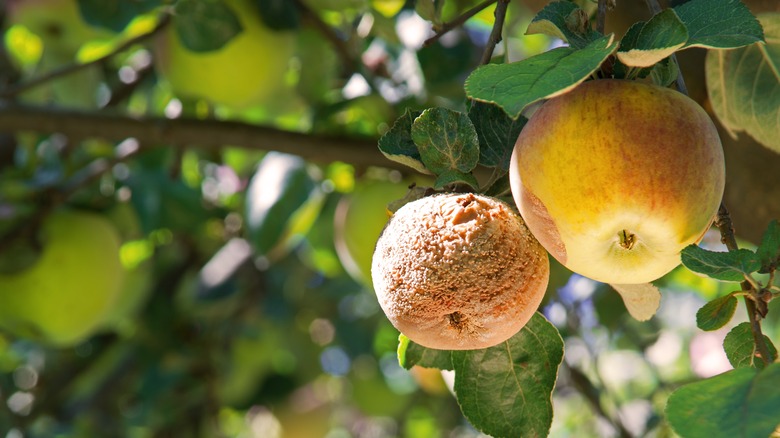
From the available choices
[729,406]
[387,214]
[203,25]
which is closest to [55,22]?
[203,25]

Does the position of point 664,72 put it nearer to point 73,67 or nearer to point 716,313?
point 716,313

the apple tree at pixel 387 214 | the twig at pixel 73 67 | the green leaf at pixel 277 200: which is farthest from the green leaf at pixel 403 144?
the twig at pixel 73 67

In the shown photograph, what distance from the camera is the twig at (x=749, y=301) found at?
1.76 feet

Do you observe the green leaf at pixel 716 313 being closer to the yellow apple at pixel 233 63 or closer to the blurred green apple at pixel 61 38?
the yellow apple at pixel 233 63

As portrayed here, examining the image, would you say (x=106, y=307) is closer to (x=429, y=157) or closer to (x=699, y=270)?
(x=429, y=157)

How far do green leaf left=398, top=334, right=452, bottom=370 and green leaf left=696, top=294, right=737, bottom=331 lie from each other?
19cm

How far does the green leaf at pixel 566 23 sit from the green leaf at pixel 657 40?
0.04 meters

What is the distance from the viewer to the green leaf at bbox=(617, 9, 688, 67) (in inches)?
20.5

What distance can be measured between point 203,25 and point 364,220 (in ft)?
1.16

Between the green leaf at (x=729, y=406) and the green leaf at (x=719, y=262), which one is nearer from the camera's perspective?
the green leaf at (x=729, y=406)

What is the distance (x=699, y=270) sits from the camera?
0.55 metres

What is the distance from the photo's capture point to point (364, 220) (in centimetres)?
131

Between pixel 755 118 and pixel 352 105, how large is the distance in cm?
69

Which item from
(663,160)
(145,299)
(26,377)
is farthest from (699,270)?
(26,377)
